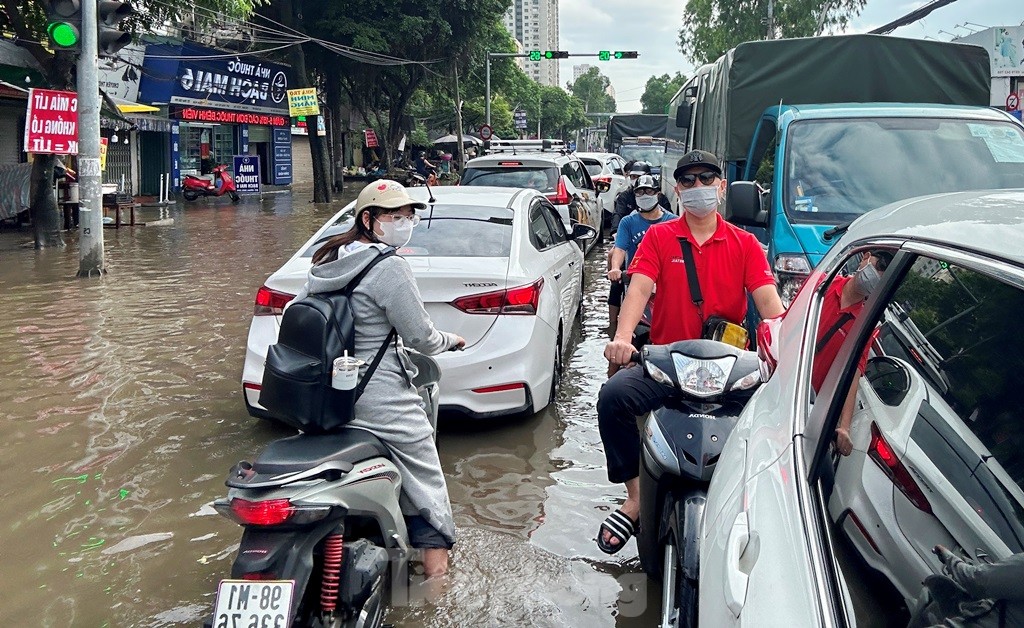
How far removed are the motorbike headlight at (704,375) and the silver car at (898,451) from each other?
712 mm

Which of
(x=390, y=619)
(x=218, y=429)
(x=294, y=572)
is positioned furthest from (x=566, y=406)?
(x=294, y=572)

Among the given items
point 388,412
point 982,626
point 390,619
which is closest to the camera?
point 982,626

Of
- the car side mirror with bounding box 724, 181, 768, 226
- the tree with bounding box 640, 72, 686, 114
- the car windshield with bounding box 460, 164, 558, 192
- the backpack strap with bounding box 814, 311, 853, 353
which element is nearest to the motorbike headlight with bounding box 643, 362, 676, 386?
the backpack strap with bounding box 814, 311, 853, 353

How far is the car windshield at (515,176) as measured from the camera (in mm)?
13008

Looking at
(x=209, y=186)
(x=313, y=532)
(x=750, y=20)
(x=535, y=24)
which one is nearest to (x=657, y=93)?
(x=535, y=24)

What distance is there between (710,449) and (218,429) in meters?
4.00

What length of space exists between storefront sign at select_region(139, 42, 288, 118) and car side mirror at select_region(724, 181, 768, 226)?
2289cm

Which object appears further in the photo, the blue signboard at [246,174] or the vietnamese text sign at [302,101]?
the blue signboard at [246,174]

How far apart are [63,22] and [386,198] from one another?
29.1 feet

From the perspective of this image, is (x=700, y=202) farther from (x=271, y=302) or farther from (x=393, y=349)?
(x=271, y=302)

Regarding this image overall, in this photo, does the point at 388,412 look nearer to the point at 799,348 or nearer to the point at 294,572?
the point at 294,572

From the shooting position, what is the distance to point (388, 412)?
3.52 m

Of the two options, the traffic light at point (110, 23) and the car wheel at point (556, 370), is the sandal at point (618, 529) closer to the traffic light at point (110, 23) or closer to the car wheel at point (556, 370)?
the car wheel at point (556, 370)

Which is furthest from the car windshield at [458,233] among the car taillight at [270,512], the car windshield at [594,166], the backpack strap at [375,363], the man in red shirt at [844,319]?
the car windshield at [594,166]
